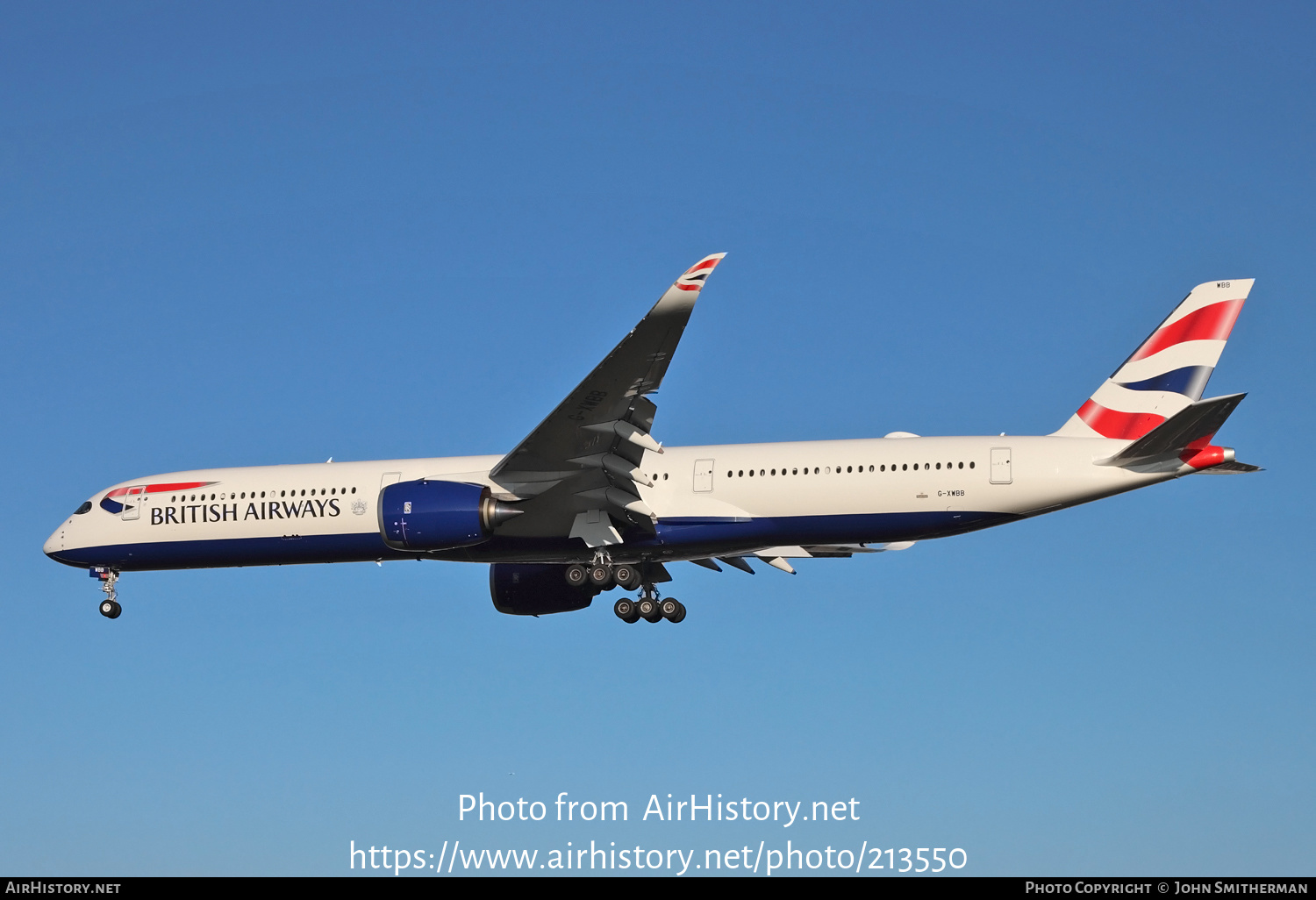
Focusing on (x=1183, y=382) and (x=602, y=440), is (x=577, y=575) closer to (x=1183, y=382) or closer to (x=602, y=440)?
(x=602, y=440)

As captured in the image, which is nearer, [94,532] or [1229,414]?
[1229,414]

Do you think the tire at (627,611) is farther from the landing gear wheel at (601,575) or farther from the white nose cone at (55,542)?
the white nose cone at (55,542)

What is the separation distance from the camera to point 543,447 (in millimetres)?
27203

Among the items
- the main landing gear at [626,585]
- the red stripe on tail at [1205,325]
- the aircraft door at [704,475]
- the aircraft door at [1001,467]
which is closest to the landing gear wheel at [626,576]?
the main landing gear at [626,585]

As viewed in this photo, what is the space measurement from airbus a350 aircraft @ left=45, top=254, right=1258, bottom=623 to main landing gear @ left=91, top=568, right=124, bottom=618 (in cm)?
172

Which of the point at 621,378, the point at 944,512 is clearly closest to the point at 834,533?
the point at 944,512

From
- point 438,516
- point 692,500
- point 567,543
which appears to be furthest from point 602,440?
point 438,516

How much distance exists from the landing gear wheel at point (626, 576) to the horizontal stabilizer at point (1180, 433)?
9307 mm

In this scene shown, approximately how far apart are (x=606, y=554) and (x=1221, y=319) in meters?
12.9

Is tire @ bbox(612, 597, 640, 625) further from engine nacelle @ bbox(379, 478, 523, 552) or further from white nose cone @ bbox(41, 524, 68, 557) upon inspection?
white nose cone @ bbox(41, 524, 68, 557)

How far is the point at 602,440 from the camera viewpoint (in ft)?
89.1

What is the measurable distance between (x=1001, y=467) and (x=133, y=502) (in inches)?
734
